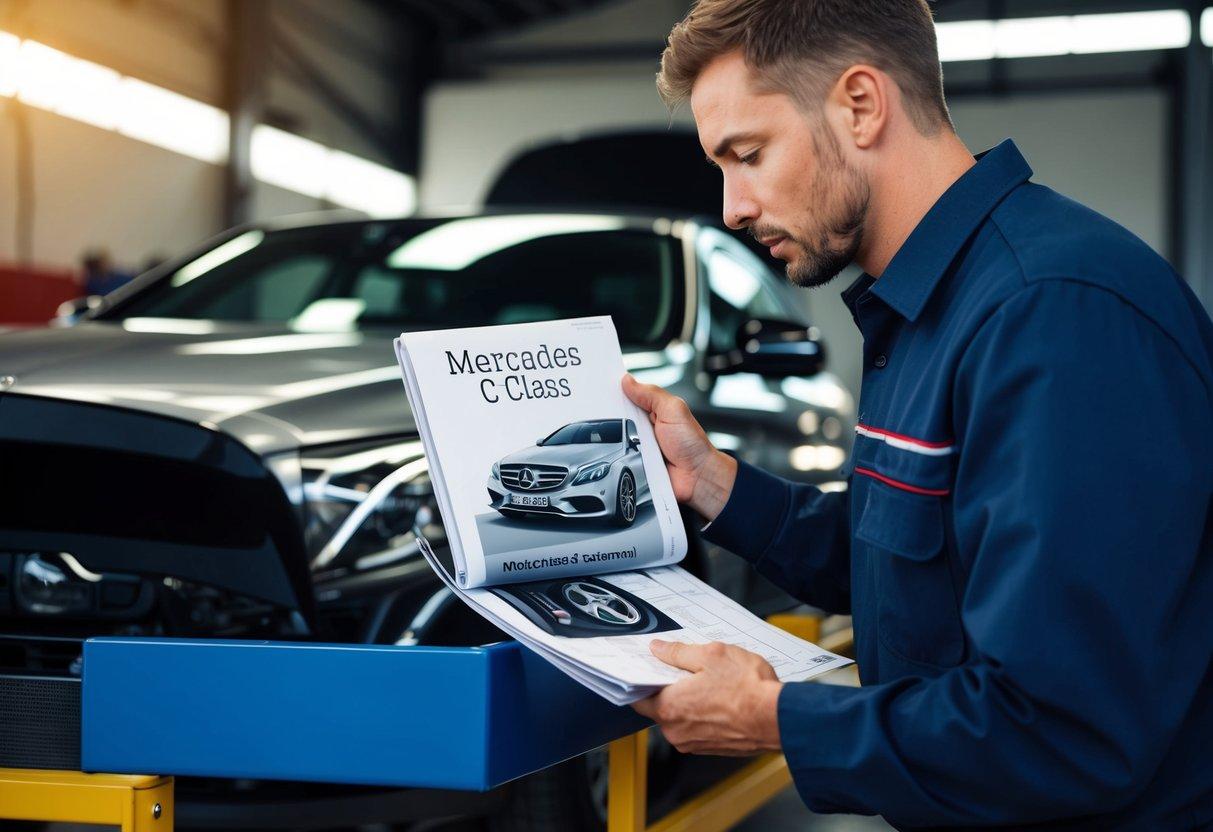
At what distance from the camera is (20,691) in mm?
1509

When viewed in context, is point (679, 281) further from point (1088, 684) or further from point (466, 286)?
point (1088, 684)

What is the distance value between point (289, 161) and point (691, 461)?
13235 mm

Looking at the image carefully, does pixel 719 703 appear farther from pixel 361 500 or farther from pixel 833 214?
pixel 361 500

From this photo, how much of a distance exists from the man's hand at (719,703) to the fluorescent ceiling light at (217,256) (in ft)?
7.33

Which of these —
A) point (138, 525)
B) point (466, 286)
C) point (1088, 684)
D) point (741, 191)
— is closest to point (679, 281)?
point (466, 286)

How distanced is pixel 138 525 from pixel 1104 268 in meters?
1.42

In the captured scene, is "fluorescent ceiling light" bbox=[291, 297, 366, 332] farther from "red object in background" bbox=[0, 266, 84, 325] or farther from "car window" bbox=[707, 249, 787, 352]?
"red object in background" bbox=[0, 266, 84, 325]

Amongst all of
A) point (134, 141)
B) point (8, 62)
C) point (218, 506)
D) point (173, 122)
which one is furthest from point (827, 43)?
point (173, 122)

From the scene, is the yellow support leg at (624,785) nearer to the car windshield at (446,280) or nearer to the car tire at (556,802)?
the car tire at (556,802)

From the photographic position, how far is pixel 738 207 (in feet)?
4.59

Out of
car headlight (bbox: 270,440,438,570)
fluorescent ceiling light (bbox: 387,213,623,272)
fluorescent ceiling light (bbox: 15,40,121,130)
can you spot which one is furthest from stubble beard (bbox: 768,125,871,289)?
fluorescent ceiling light (bbox: 15,40,121,130)

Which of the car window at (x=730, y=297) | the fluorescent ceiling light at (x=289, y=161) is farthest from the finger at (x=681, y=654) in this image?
the fluorescent ceiling light at (x=289, y=161)

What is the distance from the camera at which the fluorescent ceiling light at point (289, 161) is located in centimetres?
1345

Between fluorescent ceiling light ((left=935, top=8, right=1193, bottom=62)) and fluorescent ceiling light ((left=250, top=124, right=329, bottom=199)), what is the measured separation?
6.87m
